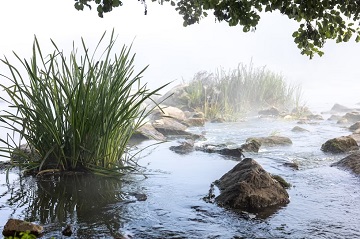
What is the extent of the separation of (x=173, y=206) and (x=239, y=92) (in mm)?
11077

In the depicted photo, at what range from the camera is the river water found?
2.65 m

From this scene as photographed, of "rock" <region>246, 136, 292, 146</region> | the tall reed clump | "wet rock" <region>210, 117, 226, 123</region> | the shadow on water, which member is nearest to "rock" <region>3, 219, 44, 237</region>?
the shadow on water

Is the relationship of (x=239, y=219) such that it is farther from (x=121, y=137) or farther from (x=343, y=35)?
(x=121, y=137)

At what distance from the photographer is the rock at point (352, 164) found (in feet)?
14.9

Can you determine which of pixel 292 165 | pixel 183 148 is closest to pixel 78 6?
pixel 292 165

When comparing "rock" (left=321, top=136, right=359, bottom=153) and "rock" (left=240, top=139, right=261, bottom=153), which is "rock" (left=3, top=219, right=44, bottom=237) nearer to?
"rock" (left=240, top=139, right=261, bottom=153)

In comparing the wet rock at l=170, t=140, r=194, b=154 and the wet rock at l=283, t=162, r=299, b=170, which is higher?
the wet rock at l=170, t=140, r=194, b=154

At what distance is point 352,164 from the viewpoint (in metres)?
4.73

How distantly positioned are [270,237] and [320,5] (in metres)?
1.48

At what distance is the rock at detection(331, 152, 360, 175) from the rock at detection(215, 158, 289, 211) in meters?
1.52

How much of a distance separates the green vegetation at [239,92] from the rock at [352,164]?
769 cm

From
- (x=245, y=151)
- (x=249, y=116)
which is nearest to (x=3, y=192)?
(x=245, y=151)

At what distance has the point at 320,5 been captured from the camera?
2566 mm

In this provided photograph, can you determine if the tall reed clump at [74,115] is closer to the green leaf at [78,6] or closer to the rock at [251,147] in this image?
the green leaf at [78,6]
